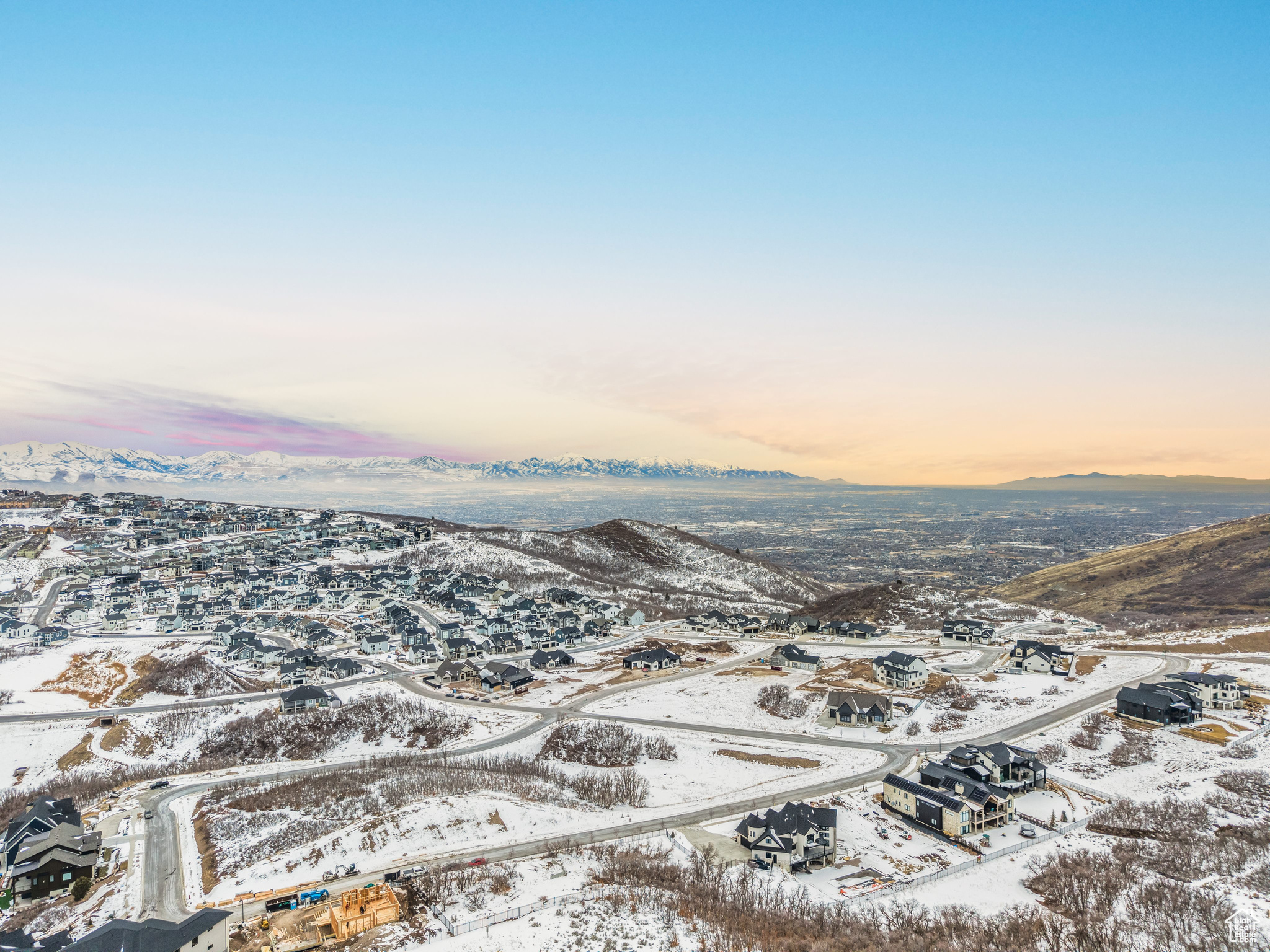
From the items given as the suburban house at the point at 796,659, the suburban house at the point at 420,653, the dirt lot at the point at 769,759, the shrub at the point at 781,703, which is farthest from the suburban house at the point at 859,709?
the suburban house at the point at 420,653

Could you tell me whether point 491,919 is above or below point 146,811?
above

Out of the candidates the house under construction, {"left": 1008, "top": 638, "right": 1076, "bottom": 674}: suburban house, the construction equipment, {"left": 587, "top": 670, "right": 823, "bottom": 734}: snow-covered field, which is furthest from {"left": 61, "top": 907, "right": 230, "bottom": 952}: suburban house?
{"left": 1008, "top": 638, "right": 1076, "bottom": 674}: suburban house

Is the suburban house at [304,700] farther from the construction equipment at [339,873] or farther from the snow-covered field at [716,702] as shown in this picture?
the construction equipment at [339,873]

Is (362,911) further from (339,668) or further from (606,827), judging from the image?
(339,668)

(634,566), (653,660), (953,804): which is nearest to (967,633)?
(653,660)

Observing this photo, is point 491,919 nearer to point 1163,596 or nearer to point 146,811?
point 146,811

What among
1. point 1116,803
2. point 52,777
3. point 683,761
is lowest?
point 52,777

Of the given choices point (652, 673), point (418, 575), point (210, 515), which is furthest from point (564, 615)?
point (210, 515)
